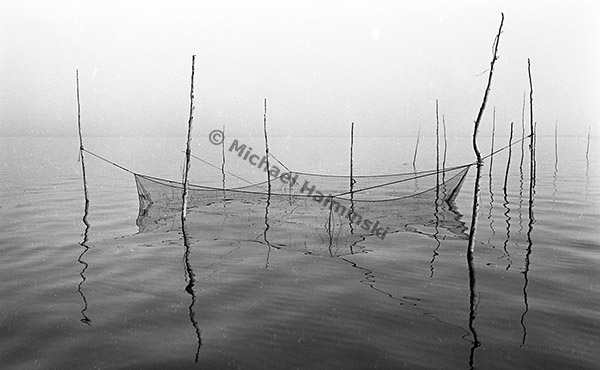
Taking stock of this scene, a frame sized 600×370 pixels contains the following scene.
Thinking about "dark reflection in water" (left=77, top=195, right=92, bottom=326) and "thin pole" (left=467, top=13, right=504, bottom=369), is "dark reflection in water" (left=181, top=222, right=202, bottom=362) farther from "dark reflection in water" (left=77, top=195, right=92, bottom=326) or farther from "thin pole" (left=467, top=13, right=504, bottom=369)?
"thin pole" (left=467, top=13, right=504, bottom=369)

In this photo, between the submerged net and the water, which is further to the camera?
the submerged net

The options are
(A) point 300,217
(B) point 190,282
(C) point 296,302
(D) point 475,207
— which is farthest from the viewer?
(A) point 300,217

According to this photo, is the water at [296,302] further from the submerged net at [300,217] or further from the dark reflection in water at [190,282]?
the submerged net at [300,217]

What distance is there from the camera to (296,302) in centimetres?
837

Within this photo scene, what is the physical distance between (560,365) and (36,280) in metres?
10.2

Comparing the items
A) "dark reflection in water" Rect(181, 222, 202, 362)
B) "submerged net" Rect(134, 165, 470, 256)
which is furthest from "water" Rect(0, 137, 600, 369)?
"submerged net" Rect(134, 165, 470, 256)

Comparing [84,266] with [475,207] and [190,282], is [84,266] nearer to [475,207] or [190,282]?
[190,282]

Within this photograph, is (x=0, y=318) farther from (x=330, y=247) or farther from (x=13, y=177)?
(x=13, y=177)

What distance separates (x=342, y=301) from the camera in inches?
332

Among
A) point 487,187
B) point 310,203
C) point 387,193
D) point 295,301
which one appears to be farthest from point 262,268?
point 487,187

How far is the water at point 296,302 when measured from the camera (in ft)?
20.6

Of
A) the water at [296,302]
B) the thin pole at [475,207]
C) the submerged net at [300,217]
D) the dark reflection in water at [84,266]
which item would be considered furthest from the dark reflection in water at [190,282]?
the thin pole at [475,207]

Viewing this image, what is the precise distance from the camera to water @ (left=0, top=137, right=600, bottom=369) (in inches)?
247

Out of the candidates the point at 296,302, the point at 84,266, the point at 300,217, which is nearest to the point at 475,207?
the point at 296,302
